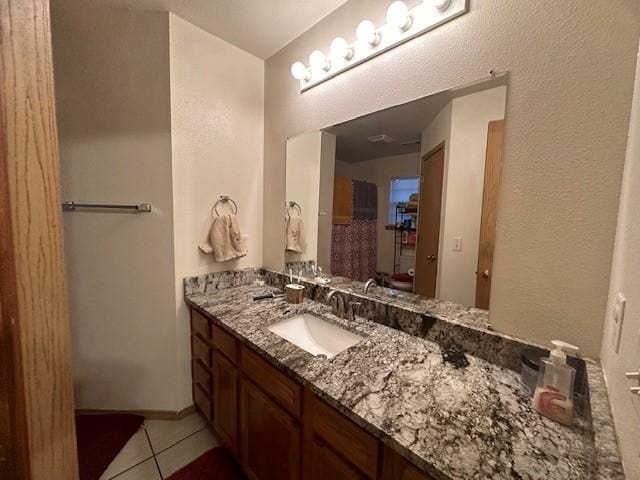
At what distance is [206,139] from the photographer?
1630 mm

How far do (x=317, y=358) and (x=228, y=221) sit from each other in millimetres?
1101

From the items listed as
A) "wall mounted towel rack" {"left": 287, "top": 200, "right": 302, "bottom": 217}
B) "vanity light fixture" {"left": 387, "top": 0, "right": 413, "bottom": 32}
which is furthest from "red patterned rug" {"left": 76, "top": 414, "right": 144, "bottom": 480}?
"vanity light fixture" {"left": 387, "top": 0, "right": 413, "bottom": 32}

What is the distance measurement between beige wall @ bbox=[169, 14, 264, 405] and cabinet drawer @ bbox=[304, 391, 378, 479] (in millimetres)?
1150

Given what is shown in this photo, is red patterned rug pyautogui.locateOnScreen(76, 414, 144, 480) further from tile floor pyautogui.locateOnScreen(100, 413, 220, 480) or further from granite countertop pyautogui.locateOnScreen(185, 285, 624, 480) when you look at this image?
granite countertop pyautogui.locateOnScreen(185, 285, 624, 480)

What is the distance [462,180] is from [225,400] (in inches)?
61.4

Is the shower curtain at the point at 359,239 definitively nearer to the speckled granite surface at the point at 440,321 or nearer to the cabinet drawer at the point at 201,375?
the speckled granite surface at the point at 440,321

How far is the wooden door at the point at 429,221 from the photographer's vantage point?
116cm

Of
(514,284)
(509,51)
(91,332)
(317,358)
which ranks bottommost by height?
(91,332)

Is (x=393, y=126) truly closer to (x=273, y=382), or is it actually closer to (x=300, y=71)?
(x=300, y=71)

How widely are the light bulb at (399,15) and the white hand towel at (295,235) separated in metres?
A: 1.11

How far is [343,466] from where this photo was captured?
2.50 ft

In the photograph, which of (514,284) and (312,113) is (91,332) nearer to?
(312,113)

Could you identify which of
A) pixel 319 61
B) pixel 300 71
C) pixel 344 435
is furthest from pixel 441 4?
pixel 344 435

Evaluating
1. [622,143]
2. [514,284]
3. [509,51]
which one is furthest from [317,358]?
[509,51]
